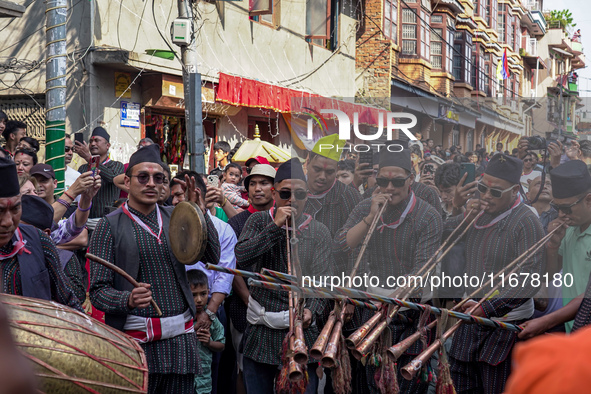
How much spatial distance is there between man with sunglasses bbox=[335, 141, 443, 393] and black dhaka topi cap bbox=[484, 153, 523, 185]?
40 cm

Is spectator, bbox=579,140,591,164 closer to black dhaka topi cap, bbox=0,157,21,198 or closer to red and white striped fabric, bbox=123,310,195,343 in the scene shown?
red and white striped fabric, bbox=123,310,195,343

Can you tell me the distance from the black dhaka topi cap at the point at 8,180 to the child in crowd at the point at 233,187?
12.8 ft

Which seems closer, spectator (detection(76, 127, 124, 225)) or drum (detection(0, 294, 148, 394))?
drum (detection(0, 294, 148, 394))

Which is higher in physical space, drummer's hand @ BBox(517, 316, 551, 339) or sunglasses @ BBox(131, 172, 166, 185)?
sunglasses @ BBox(131, 172, 166, 185)

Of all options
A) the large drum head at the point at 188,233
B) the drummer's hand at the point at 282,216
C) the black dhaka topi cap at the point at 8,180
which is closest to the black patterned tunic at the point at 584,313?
the drummer's hand at the point at 282,216

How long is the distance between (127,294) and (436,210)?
5.90 ft

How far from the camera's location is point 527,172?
372cm

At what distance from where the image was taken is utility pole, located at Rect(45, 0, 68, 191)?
270 inches

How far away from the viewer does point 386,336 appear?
3594 mm

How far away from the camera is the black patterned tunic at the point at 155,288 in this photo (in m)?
4.00

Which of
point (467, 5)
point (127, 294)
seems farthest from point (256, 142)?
point (467, 5)

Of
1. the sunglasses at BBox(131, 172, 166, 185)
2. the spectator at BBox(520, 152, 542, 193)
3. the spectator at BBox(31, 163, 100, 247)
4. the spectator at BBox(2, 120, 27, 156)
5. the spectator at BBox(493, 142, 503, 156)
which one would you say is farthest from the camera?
the spectator at BBox(2, 120, 27, 156)

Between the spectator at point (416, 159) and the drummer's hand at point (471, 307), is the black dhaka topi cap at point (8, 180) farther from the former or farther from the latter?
the drummer's hand at point (471, 307)

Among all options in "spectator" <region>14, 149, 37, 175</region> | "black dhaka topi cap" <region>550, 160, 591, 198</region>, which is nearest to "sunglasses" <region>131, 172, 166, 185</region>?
"black dhaka topi cap" <region>550, 160, 591, 198</region>
